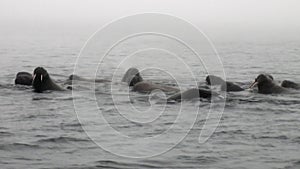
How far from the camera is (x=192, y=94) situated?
1525 cm

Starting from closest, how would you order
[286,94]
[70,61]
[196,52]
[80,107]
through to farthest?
[80,107], [286,94], [70,61], [196,52]

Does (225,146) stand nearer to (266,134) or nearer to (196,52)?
(266,134)

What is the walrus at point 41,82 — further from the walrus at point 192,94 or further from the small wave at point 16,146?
the small wave at point 16,146

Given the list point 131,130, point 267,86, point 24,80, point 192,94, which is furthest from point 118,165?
point 24,80

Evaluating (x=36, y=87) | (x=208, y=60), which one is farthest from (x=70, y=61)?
(x=36, y=87)

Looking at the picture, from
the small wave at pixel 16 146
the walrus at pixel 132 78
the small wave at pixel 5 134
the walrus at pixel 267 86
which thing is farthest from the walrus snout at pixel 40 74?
the small wave at pixel 16 146

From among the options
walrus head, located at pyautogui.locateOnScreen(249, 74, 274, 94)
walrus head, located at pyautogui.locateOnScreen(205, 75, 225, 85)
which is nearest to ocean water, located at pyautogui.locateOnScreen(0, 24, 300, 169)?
walrus head, located at pyautogui.locateOnScreen(249, 74, 274, 94)

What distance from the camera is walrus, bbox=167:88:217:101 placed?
50.0ft

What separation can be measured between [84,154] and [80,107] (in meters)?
4.34

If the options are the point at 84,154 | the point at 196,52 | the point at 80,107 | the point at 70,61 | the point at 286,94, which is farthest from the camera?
the point at 196,52

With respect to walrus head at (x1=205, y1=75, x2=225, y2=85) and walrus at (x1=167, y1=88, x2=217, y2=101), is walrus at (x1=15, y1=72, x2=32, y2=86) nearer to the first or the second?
walrus at (x1=167, y1=88, x2=217, y2=101)

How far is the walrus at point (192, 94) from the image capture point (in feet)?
50.0

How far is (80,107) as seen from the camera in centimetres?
1454

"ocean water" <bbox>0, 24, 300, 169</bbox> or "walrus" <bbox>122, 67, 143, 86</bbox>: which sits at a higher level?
"walrus" <bbox>122, 67, 143, 86</bbox>
